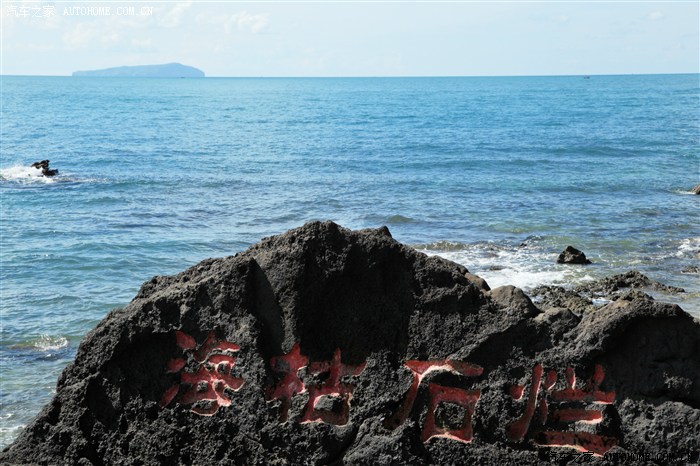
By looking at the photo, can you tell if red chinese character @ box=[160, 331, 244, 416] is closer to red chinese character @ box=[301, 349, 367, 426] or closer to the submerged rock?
red chinese character @ box=[301, 349, 367, 426]

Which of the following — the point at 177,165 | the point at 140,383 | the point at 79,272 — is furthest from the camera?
the point at 177,165

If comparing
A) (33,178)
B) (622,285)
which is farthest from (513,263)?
(33,178)

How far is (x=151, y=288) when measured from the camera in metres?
7.27

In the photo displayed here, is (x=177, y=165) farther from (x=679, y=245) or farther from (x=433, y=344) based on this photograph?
(x=433, y=344)

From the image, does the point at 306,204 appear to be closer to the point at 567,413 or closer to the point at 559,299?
the point at 559,299

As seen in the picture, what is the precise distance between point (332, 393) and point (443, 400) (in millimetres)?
892

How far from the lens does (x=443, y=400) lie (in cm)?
649

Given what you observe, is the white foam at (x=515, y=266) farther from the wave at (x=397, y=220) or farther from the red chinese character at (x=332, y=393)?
the red chinese character at (x=332, y=393)

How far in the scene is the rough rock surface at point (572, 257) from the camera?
59.4 ft

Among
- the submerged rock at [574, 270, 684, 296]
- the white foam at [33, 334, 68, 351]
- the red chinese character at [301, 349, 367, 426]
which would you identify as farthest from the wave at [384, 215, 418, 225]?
the red chinese character at [301, 349, 367, 426]

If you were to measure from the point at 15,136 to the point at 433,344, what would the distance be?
51.3 metres

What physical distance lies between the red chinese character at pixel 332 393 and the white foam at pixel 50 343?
316 inches

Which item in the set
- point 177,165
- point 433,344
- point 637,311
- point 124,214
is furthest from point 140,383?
point 177,165

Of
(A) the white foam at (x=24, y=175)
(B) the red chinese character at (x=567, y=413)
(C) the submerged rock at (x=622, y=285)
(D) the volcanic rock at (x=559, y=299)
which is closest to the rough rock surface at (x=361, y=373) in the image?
(B) the red chinese character at (x=567, y=413)
